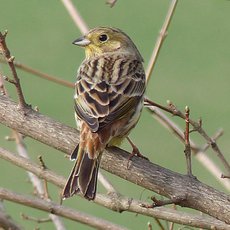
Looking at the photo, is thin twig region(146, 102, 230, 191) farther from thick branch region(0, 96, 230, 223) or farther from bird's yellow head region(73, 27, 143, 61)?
bird's yellow head region(73, 27, 143, 61)

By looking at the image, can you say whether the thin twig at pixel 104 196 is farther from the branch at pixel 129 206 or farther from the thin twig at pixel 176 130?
the thin twig at pixel 176 130

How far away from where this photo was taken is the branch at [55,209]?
181 inches

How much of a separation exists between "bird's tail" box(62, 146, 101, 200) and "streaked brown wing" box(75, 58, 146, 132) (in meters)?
0.18

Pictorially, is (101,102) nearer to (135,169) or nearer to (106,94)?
(106,94)

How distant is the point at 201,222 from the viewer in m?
4.50

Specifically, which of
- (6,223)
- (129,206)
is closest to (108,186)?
(129,206)

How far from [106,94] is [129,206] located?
0.89 m

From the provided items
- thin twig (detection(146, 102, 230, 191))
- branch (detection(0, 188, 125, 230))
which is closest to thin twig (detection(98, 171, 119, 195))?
branch (detection(0, 188, 125, 230))

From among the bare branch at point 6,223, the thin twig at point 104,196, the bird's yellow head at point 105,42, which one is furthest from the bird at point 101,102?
the bare branch at point 6,223

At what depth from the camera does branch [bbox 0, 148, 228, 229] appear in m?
4.52

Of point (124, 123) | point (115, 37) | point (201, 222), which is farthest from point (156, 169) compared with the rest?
point (115, 37)

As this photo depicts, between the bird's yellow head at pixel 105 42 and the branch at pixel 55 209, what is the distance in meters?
1.70

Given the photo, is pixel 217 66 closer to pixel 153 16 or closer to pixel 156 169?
pixel 153 16

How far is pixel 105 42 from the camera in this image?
248 inches
